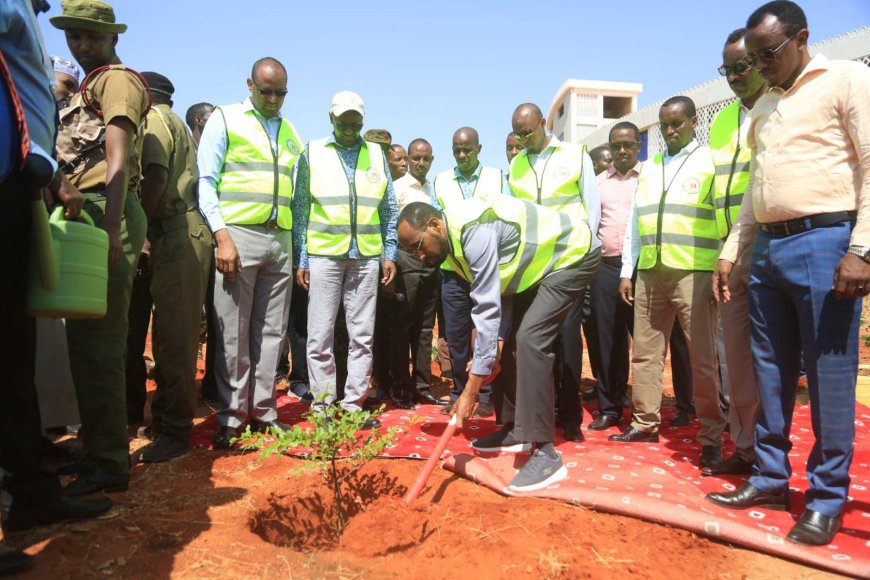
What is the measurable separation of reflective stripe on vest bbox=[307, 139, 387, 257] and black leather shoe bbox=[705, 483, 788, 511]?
2.62 meters

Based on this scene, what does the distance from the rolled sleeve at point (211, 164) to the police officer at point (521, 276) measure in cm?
129

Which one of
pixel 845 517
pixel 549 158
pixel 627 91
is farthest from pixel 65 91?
pixel 627 91

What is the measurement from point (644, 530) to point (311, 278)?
2.61 metres

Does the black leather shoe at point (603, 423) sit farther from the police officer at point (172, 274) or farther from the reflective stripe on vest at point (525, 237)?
the police officer at point (172, 274)

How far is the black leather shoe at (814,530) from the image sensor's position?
2.40 m

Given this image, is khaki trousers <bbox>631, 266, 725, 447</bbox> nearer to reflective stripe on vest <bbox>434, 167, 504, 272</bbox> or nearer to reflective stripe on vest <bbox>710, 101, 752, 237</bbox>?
reflective stripe on vest <bbox>710, 101, 752, 237</bbox>

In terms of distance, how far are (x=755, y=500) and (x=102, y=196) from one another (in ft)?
10.6

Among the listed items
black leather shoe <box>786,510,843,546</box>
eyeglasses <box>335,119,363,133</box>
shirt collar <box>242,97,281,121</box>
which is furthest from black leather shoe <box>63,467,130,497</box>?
black leather shoe <box>786,510,843,546</box>

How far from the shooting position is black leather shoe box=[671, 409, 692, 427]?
15.0 ft

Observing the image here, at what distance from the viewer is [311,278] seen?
14.0 feet

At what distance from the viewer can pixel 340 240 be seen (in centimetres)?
423

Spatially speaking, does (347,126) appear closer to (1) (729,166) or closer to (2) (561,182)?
(2) (561,182)

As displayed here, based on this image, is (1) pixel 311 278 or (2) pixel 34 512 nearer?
(2) pixel 34 512

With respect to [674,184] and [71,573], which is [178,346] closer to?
[71,573]
